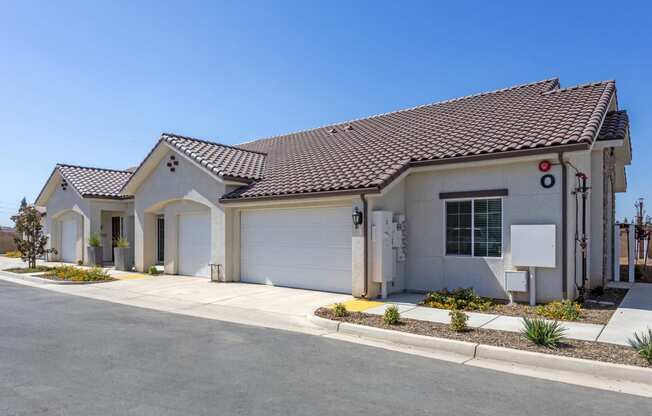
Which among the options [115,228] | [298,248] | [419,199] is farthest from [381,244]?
[115,228]

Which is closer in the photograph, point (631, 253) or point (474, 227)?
point (474, 227)

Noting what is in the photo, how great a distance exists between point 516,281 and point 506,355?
4220 mm

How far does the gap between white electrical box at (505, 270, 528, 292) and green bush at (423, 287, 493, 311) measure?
59cm

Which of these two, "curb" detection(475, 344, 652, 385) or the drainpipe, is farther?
the drainpipe

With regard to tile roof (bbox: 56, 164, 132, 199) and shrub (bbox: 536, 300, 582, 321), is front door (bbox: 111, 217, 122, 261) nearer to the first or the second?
tile roof (bbox: 56, 164, 132, 199)

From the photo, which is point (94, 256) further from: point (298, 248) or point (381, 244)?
point (381, 244)

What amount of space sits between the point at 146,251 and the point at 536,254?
14827 millimetres

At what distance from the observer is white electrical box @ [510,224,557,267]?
1023 cm

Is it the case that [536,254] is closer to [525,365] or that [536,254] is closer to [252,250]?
[525,365]

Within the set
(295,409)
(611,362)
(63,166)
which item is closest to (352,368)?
(295,409)

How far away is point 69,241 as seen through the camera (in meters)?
24.3

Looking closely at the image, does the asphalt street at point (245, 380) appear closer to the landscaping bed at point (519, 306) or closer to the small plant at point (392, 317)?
the small plant at point (392, 317)

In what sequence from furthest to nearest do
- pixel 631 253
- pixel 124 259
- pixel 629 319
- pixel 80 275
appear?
pixel 124 259, pixel 80 275, pixel 631 253, pixel 629 319

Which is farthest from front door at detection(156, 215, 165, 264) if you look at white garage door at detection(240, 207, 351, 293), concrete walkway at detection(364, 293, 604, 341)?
concrete walkway at detection(364, 293, 604, 341)
